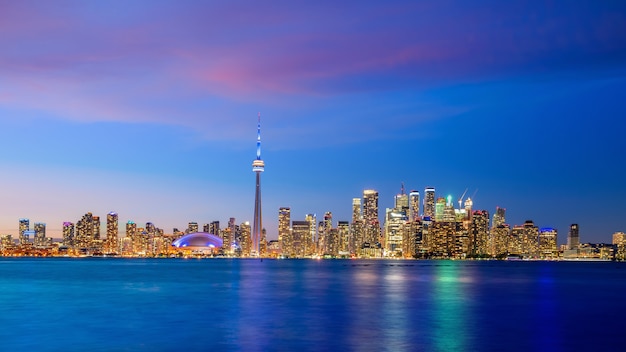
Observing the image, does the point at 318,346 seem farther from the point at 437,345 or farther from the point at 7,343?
the point at 7,343

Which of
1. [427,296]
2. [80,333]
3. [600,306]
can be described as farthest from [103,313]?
[600,306]

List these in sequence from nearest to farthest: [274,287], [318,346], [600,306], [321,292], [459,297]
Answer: [318,346] < [600,306] < [459,297] < [321,292] < [274,287]

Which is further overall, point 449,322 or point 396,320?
point 396,320

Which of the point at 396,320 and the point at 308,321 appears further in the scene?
the point at 396,320

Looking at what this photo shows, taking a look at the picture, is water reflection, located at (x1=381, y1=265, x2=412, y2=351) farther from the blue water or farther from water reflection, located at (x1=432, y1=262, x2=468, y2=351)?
water reflection, located at (x1=432, y1=262, x2=468, y2=351)

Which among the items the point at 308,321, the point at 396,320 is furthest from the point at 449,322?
the point at 308,321

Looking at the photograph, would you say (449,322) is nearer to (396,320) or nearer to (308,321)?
(396,320)

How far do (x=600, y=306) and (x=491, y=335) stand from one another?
3258 centimetres

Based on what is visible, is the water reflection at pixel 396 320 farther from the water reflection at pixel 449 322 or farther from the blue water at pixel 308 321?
the water reflection at pixel 449 322

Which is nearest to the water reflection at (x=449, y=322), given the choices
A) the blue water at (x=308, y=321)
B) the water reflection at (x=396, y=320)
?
the blue water at (x=308, y=321)

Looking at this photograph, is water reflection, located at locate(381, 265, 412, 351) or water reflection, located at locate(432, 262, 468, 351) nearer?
water reflection, located at locate(432, 262, 468, 351)

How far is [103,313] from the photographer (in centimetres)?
6297

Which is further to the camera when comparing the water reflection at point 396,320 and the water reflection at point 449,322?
the water reflection at point 396,320

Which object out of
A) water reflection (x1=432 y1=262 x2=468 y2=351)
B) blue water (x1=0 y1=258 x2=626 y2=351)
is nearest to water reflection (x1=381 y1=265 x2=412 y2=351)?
blue water (x1=0 y1=258 x2=626 y2=351)
